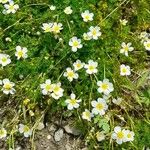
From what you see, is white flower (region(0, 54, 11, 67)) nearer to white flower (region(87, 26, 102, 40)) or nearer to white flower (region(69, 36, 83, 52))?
white flower (region(69, 36, 83, 52))

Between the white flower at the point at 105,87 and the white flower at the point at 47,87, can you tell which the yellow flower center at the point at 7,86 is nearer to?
the white flower at the point at 47,87

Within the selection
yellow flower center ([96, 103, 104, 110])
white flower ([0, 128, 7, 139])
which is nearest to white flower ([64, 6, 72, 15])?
yellow flower center ([96, 103, 104, 110])

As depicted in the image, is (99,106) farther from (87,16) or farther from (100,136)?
(87,16)

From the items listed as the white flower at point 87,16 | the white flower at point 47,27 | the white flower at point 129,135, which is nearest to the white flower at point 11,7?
the white flower at point 47,27

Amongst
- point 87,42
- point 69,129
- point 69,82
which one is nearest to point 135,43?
point 87,42

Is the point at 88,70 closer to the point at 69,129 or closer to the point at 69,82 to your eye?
the point at 69,82

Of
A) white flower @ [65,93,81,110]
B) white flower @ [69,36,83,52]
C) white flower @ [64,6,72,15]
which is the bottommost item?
white flower @ [65,93,81,110]
